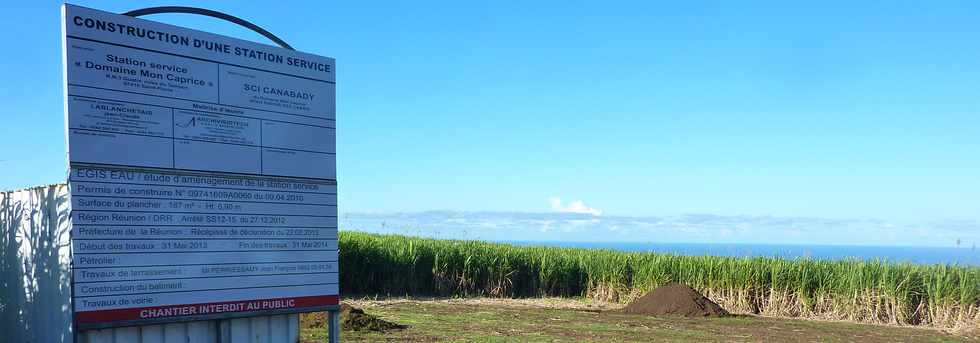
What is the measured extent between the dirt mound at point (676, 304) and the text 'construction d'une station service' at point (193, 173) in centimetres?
1324

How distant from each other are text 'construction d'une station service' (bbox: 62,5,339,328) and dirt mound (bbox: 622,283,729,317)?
1324 centimetres

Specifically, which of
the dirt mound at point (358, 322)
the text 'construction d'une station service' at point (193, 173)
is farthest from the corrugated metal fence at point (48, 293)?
the dirt mound at point (358, 322)

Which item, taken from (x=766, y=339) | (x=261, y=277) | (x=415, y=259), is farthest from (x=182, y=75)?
(x=415, y=259)

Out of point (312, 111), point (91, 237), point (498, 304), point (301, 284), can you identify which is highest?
point (312, 111)

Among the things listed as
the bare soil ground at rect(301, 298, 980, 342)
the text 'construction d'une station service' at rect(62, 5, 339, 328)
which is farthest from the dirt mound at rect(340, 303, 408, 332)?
the text 'construction d'une station service' at rect(62, 5, 339, 328)

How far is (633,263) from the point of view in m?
22.7

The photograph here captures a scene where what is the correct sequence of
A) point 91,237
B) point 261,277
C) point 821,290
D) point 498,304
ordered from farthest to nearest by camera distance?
point 498,304 < point 821,290 < point 261,277 < point 91,237

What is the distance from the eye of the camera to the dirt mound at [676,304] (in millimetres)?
18203

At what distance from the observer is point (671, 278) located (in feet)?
70.0

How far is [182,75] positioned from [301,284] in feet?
6.25

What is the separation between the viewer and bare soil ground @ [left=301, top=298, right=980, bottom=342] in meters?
12.9

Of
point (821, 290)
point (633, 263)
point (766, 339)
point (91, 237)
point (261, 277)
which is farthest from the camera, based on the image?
point (633, 263)

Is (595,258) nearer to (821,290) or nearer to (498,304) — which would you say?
(498,304)

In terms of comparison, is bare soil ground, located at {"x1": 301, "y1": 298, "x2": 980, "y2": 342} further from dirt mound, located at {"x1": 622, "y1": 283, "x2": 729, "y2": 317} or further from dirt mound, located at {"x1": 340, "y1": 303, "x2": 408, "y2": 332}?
dirt mound, located at {"x1": 622, "y1": 283, "x2": 729, "y2": 317}
